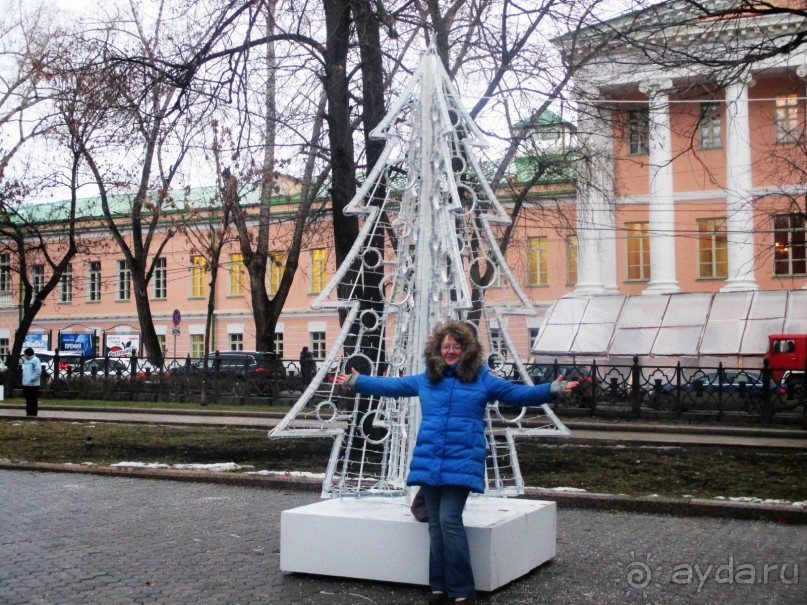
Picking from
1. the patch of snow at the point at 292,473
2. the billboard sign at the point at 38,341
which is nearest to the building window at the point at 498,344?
the patch of snow at the point at 292,473

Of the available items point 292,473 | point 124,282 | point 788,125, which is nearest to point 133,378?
point 788,125

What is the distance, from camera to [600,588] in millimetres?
6551

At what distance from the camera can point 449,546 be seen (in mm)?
6000

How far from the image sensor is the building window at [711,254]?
143ft

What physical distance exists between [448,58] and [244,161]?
5100mm

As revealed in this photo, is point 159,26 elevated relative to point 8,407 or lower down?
elevated

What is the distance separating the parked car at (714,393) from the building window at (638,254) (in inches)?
803

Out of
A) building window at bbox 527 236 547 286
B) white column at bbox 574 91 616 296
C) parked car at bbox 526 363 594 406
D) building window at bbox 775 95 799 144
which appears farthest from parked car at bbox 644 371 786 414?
building window at bbox 527 236 547 286

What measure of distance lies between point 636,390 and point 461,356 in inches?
761

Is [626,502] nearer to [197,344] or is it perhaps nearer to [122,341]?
[122,341]

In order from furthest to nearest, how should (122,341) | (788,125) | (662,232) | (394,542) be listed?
(122,341)
(662,232)
(788,125)
(394,542)

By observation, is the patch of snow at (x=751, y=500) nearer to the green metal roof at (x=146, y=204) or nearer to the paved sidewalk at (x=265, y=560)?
the paved sidewalk at (x=265, y=560)

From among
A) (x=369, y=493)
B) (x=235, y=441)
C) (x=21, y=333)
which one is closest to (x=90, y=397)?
(x=21, y=333)

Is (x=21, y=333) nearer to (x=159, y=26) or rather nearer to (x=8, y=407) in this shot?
(x=8, y=407)
